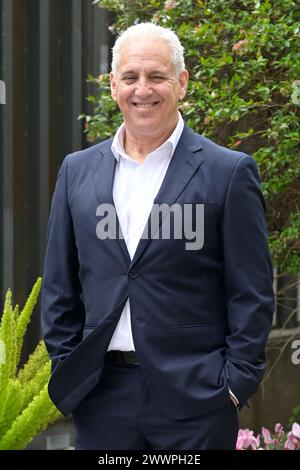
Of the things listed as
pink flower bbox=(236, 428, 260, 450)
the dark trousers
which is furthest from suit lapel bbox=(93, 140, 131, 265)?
pink flower bbox=(236, 428, 260, 450)

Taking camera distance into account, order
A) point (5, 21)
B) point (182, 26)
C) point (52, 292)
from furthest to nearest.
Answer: point (5, 21)
point (182, 26)
point (52, 292)

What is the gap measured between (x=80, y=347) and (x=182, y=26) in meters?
2.42

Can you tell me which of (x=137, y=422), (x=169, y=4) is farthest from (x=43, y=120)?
(x=137, y=422)

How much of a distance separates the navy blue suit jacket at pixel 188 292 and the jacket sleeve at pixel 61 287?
7cm

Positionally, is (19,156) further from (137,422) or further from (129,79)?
(137,422)

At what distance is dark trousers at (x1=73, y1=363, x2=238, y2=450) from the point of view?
258cm

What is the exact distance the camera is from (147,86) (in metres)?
2.65

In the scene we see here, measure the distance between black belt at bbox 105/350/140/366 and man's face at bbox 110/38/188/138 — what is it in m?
0.65

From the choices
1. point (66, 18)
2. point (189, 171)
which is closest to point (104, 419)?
point (189, 171)

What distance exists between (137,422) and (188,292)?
0.40 meters

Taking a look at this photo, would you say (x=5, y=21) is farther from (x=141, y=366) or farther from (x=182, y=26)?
(x=141, y=366)

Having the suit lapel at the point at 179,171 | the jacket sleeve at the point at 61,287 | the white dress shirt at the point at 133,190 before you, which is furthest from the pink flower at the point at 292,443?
the suit lapel at the point at 179,171

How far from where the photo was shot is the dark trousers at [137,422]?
2578mm

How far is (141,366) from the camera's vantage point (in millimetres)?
2592
